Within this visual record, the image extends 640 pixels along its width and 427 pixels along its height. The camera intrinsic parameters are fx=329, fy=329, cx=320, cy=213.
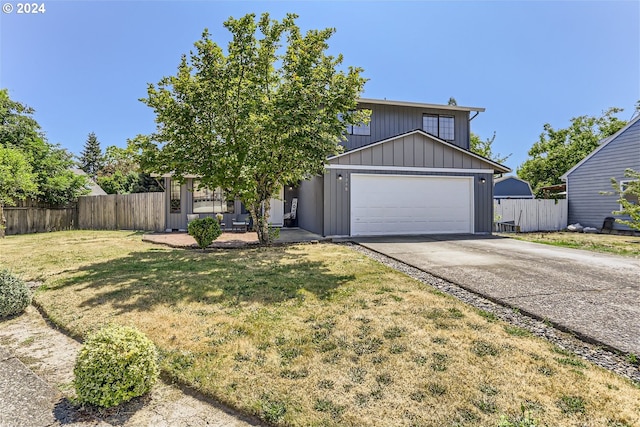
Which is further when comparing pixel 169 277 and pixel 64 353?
pixel 169 277

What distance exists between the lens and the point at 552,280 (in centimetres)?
560

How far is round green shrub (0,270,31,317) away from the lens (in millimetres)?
4504

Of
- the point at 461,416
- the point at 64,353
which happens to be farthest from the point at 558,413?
the point at 64,353

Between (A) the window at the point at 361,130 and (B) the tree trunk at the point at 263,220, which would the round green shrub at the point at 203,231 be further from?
(A) the window at the point at 361,130

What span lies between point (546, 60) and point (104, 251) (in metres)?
20.4

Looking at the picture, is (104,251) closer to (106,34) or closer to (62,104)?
(106,34)

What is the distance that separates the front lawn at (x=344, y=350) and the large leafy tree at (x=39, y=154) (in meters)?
13.9

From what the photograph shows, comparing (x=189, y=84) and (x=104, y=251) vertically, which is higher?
(x=189, y=84)

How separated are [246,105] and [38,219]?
601 inches

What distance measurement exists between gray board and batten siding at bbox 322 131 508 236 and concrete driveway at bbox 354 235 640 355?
6.68 feet

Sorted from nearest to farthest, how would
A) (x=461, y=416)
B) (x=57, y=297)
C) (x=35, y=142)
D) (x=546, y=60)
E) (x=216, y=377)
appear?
(x=461, y=416), (x=216, y=377), (x=57, y=297), (x=546, y=60), (x=35, y=142)

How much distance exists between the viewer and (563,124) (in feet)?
93.8

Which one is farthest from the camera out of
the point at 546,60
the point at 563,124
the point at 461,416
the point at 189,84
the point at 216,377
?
the point at 563,124

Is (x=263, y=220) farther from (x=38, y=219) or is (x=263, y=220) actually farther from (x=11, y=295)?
(x=38, y=219)
